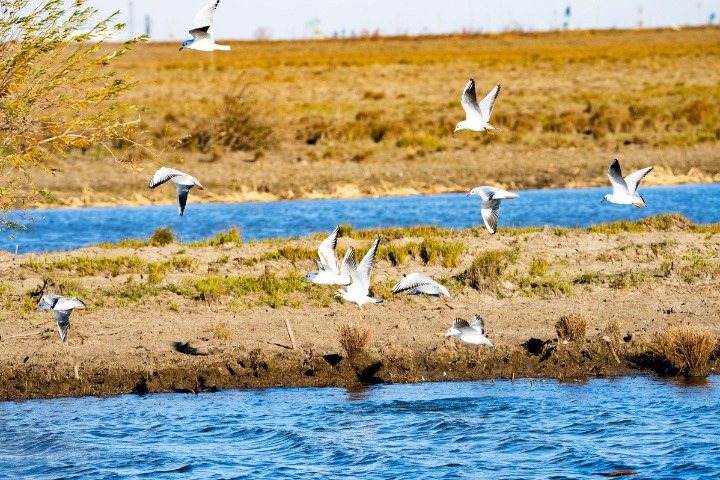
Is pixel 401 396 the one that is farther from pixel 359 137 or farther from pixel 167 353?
pixel 359 137

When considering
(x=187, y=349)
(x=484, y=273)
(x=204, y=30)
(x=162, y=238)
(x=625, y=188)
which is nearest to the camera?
(x=204, y=30)

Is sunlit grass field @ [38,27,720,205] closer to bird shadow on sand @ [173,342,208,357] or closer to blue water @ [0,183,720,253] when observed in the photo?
blue water @ [0,183,720,253]

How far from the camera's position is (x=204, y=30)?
1178 cm

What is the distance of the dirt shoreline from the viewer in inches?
507

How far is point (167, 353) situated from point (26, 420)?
1995 millimetres

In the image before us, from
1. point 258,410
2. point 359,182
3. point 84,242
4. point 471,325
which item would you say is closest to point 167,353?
point 258,410

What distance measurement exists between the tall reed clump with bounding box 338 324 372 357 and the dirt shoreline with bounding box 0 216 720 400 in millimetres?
97

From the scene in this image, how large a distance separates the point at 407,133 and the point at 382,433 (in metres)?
28.5

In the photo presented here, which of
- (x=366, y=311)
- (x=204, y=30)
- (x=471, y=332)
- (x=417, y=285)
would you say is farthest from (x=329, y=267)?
(x=204, y=30)

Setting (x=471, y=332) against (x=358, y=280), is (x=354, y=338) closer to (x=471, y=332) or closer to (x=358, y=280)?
(x=358, y=280)

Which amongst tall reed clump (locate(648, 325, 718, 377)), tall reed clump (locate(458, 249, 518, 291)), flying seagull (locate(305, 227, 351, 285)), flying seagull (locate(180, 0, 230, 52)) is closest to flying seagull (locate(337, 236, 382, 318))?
flying seagull (locate(305, 227, 351, 285))

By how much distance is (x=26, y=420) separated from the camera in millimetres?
11664

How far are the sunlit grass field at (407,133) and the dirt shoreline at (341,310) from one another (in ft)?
9.44

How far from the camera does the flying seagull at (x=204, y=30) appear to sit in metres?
11.6
